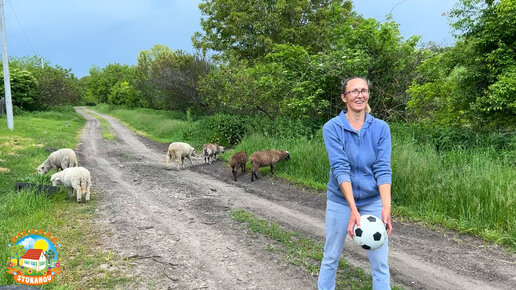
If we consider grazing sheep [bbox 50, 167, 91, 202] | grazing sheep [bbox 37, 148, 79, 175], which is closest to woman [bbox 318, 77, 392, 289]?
grazing sheep [bbox 50, 167, 91, 202]

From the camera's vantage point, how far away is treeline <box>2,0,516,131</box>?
8.60 m

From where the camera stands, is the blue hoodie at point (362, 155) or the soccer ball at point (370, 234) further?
the blue hoodie at point (362, 155)

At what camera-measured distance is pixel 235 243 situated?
538cm

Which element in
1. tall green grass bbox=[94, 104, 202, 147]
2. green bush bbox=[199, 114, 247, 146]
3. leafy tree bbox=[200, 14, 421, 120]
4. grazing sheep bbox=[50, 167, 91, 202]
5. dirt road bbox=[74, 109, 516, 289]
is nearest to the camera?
dirt road bbox=[74, 109, 516, 289]

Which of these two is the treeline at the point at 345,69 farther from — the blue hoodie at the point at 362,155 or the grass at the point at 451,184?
the blue hoodie at the point at 362,155

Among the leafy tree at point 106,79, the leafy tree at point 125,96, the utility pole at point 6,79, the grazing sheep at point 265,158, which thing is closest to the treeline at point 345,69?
the grazing sheep at point 265,158

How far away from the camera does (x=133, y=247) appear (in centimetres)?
517

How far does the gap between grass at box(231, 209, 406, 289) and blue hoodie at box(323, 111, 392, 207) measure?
1.66 metres

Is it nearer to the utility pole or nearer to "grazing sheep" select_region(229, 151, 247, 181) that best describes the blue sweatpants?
"grazing sheep" select_region(229, 151, 247, 181)

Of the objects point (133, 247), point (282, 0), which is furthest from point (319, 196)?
point (282, 0)

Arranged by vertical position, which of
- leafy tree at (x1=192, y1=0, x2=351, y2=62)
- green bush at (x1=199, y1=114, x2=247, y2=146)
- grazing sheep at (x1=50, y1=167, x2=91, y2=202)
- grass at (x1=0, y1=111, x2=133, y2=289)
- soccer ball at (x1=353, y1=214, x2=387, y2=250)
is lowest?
grass at (x1=0, y1=111, x2=133, y2=289)

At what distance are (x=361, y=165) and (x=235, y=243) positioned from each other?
3.11 meters

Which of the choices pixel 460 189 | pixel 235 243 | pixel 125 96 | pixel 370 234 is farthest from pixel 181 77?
pixel 125 96

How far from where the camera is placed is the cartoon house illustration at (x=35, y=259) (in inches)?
158
